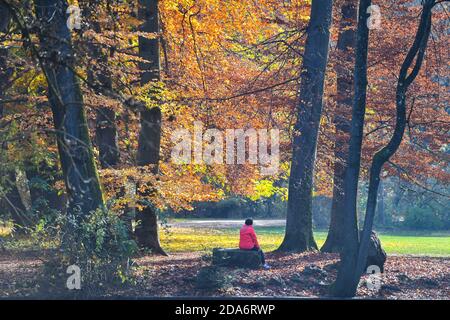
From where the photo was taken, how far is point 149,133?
20344 millimetres

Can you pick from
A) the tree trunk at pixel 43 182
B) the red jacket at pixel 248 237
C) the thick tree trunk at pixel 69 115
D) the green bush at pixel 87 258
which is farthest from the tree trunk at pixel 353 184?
the tree trunk at pixel 43 182

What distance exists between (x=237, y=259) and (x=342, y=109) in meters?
6.99

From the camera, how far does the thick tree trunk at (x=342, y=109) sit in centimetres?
2167

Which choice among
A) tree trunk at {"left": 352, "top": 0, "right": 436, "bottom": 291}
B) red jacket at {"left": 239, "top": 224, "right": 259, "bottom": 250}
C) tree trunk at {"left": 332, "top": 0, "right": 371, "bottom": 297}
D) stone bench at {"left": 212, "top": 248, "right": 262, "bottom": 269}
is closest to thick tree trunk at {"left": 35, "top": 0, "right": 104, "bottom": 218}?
stone bench at {"left": 212, "top": 248, "right": 262, "bottom": 269}

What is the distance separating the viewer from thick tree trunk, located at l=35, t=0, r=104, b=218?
435 inches

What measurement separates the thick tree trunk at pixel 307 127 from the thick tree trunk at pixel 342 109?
1.47 metres

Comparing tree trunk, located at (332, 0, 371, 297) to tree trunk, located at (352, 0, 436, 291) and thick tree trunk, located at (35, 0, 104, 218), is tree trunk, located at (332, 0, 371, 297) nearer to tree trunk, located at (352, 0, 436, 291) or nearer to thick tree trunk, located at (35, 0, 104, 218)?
tree trunk, located at (352, 0, 436, 291)

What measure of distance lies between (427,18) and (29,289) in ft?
28.7

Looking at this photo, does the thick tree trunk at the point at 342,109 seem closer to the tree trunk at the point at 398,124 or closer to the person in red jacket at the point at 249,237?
the person in red jacket at the point at 249,237

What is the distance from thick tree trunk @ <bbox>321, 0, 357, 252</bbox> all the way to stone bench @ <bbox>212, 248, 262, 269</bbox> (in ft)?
19.4

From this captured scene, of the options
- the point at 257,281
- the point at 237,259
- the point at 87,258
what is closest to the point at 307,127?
the point at 237,259

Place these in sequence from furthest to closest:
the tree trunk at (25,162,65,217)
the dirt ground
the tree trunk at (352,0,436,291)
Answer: the tree trunk at (25,162,65,217) → the dirt ground → the tree trunk at (352,0,436,291)
